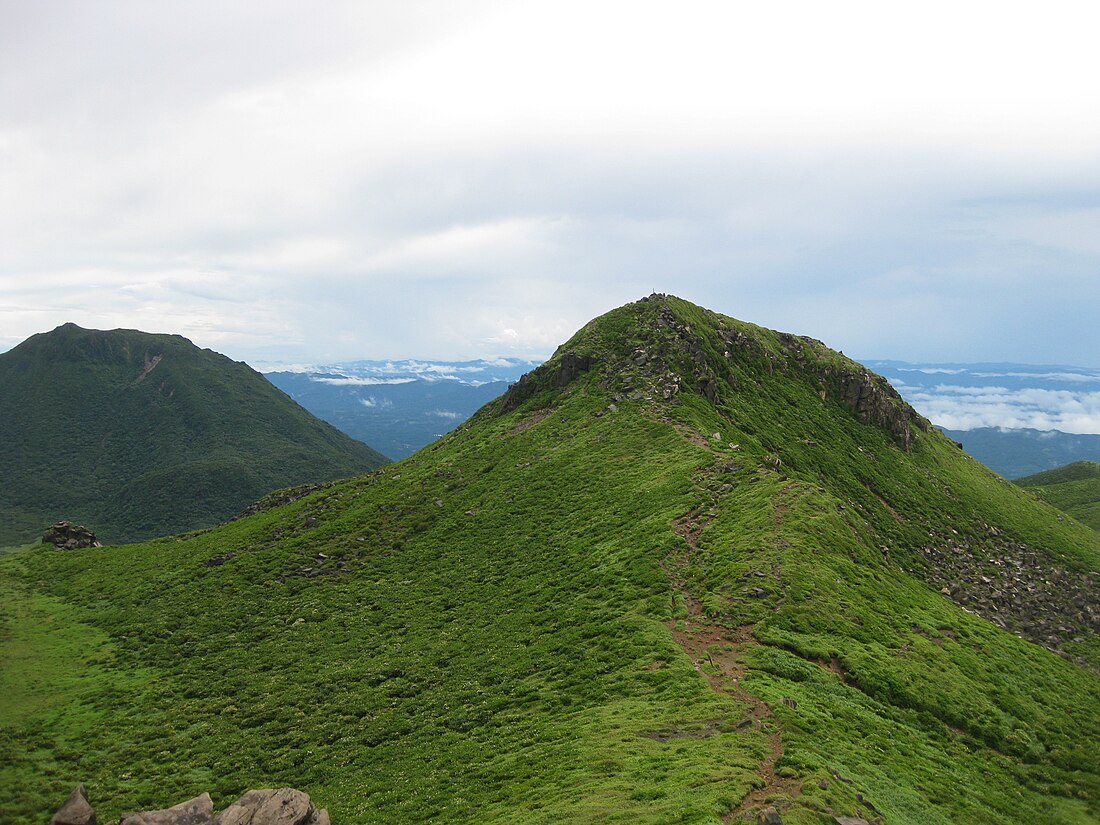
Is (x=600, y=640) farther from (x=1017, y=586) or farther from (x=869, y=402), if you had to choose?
(x=869, y=402)

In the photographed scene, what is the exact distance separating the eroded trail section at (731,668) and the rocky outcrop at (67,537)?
9745 cm

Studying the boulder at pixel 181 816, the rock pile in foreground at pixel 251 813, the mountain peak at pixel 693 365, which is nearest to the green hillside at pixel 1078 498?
the mountain peak at pixel 693 365

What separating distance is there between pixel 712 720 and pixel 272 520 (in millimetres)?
71689

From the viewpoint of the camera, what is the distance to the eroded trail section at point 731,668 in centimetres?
2186

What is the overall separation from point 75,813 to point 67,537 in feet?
272

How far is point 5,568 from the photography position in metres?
81.2

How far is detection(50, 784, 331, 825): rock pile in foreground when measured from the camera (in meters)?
25.7

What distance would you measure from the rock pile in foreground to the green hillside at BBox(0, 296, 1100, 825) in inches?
155

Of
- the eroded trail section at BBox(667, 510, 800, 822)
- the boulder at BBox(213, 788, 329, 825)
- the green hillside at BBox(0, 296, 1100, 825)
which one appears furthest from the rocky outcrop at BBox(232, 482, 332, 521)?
the boulder at BBox(213, 788, 329, 825)

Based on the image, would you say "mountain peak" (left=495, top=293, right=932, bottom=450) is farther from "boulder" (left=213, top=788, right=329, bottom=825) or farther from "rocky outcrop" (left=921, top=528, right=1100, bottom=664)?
"boulder" (left=213, top=788, right=329, bottom=825)

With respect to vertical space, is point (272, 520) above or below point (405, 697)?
above

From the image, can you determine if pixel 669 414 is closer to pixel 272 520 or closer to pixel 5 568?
pixel 272 520

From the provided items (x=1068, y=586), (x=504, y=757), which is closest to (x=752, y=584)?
(x=504, y=757)

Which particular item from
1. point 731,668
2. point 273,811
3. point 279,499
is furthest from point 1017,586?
point 279,499
